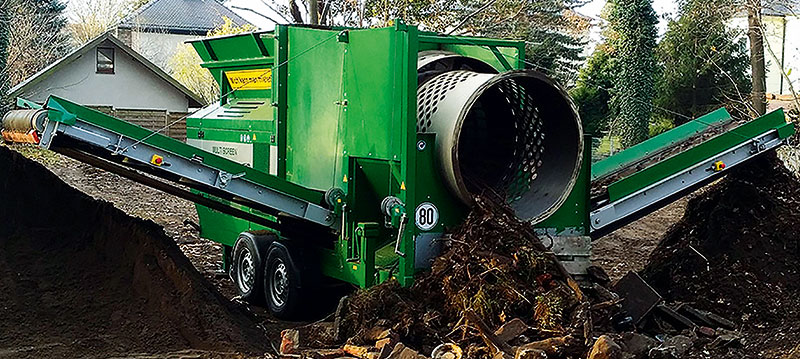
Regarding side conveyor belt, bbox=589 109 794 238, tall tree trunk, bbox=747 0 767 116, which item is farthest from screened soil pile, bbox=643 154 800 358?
tall tree trunk, bbox=747 0 767 116

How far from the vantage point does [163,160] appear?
7.81m

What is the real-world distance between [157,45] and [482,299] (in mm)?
55869

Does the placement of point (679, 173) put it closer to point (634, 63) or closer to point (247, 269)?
point (247, 269)

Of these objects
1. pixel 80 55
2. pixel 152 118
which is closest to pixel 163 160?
pixel 152 118

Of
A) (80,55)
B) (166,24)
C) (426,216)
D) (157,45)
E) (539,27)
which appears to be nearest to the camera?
(426,216)

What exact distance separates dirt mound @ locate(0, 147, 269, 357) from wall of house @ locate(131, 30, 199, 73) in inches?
1852

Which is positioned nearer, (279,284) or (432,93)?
(432,93)

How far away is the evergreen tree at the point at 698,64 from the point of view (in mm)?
26938

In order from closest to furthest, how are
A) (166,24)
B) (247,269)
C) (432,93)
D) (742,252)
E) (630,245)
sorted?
1. (432,93)
2. (742,252)
3. (247,269)
4. (630,245)
5. (166,24)

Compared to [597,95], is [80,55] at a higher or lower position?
higher

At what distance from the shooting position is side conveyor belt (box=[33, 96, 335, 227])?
7.45 m

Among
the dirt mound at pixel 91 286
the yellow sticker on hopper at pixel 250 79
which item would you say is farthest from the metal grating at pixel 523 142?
the yellow sticker on hopper at pixel 250 79

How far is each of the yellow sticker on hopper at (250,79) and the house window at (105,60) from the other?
24829 millimetres

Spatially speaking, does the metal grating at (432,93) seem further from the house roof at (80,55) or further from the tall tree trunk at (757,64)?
the house roof at (80,55)
